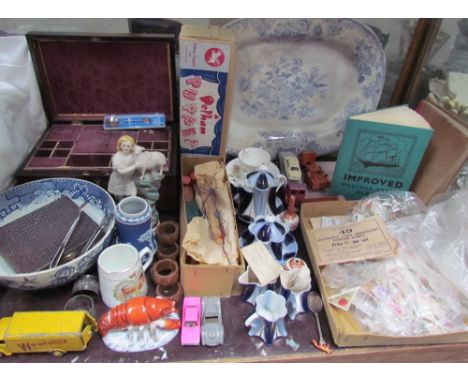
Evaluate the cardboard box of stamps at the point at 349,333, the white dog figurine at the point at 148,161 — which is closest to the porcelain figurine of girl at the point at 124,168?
the white dog figurine at the point at 148,161

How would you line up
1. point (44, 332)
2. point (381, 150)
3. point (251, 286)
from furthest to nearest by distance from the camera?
1. point (381, 150)
2. point (251, 286)
3. point (44, 332)

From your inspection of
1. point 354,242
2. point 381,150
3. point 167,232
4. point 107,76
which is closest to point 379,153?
point 381,150

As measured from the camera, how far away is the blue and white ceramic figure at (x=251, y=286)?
587 millimetres

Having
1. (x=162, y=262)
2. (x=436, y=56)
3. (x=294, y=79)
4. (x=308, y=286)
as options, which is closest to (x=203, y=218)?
(x=162, y=262)

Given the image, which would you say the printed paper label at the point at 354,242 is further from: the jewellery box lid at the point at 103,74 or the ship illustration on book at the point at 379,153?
the jewellery box lid at the point at 103,74

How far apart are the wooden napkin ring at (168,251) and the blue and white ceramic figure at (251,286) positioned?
0.44ft

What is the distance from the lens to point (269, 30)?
73 centimetres

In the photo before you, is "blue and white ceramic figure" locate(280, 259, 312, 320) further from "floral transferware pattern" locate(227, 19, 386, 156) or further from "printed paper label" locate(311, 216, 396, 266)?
"floral transferware pattern" locate(227, 19, 386, 156)

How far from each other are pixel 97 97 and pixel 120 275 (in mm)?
A: 433

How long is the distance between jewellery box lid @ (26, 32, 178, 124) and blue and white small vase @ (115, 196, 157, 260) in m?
0.26

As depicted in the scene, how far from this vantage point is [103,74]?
29.8 inches

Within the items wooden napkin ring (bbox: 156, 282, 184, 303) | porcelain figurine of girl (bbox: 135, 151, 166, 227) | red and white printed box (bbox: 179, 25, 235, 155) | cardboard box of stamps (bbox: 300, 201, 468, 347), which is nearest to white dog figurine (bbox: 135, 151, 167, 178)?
porcelain figurine of girl (bbox: 135, 151, 166, 227)

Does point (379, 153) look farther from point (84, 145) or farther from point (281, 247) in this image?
point (84, 145)

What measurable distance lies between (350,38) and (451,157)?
32 centimetres
